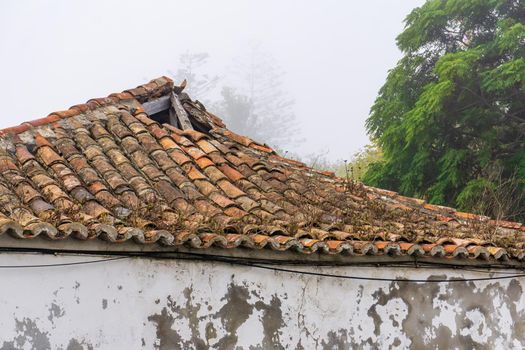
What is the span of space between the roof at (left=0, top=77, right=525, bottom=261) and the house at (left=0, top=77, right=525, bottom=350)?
0.9 inches

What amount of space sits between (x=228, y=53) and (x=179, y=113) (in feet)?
407

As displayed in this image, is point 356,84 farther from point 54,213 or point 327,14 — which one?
point 54,213

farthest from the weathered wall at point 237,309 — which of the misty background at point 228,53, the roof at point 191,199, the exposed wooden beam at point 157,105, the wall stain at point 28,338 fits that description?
the misty background at point 228,53

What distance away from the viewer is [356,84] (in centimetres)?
11800

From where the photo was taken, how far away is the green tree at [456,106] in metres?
17.9

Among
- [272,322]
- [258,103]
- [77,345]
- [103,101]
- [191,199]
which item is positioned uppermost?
[258,103]

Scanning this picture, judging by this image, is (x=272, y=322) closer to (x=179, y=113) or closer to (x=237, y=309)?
(x=237, y=309)

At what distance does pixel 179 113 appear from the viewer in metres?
10.4

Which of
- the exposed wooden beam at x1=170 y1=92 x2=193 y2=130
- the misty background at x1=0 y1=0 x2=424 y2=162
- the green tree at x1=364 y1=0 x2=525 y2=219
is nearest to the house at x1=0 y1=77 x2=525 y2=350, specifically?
the exposed wooden beam at x1=170 y1=92 x2=193 y2=130

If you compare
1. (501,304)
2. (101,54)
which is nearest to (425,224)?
(501,304)

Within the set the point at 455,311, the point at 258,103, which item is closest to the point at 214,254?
the point at 455,311

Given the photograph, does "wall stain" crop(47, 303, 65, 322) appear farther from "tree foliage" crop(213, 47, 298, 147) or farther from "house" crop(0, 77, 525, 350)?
"tree foliage" crop(213, 47, 298, 147)

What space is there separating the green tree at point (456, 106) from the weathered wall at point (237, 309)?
911 centimetres

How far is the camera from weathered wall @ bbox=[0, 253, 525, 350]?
5480 millimetres
